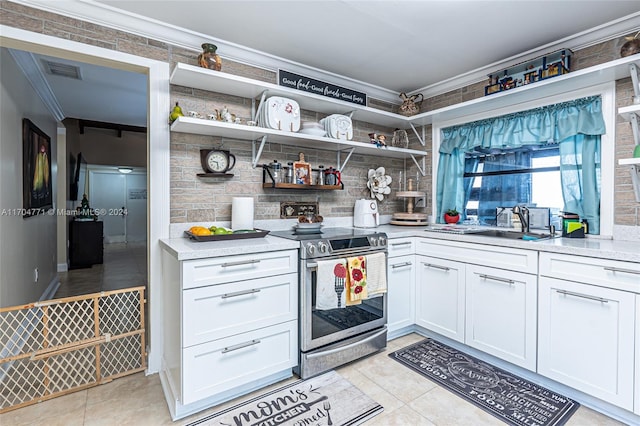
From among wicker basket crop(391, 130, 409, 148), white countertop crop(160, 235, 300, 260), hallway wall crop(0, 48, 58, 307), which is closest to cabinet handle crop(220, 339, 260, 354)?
white countertop crop(160, 235, 300, 260)

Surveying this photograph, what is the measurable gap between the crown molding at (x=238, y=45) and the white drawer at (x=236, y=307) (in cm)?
176

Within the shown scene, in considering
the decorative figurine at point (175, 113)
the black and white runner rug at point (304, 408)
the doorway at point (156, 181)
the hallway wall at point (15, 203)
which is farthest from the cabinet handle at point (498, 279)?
the hallway wall at point (15, 203)

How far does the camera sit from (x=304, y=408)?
177cm

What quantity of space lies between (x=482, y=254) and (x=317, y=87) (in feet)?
6.25

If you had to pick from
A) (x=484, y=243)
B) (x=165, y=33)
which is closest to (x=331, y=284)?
(x=484, y=243)

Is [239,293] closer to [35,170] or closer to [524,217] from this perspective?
[524,217]

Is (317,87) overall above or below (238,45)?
below

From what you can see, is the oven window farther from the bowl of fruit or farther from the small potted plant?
the small potted plant

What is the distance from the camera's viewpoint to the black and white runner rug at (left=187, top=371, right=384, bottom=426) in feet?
5.49

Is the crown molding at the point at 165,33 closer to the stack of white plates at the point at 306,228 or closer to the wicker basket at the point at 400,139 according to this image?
the wicker basket at the point at 400,139

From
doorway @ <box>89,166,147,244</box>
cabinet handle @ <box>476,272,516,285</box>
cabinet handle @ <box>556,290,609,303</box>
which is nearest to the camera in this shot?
cabinet handle @ <box>556,290,609,303</box>

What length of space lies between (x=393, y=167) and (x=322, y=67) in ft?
4.49

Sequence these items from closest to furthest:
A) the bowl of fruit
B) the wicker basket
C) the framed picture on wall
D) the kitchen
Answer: the bowl of fruit, the kitchen, the framed picture on wall, the wicker basket

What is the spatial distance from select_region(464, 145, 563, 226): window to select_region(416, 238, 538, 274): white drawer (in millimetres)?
786
